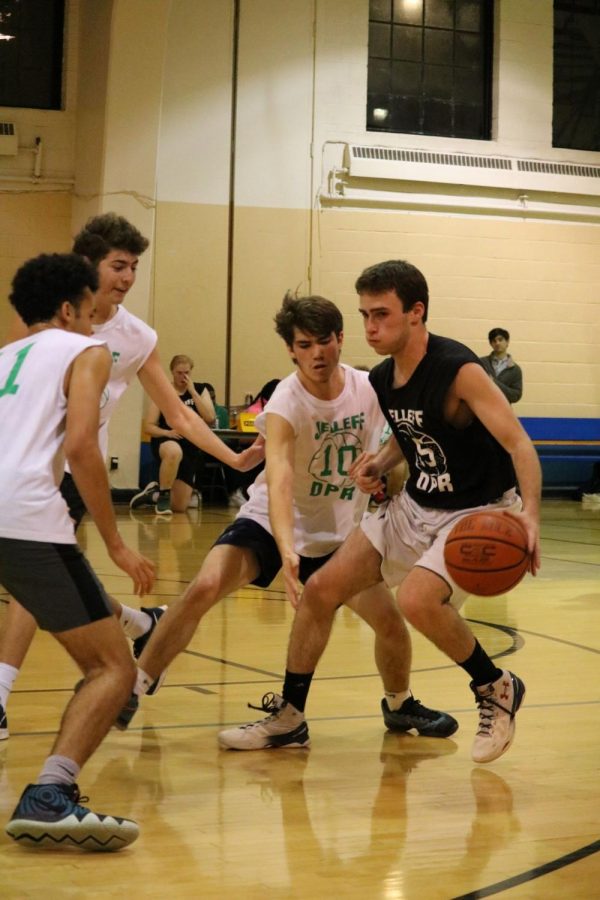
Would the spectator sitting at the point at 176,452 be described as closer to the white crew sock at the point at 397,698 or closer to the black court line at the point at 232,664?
the black court line at the point at 232,664

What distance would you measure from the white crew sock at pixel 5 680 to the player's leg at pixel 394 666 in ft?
3.82

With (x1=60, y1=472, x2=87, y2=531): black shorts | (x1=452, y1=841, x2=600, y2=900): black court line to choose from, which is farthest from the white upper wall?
(x1=452, y1=841, x2=600, y2=900): black court line

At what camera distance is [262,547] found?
4520 mm

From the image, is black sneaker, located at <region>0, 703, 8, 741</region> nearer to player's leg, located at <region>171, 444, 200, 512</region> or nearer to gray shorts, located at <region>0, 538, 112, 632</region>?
gray shorts, located at <region>0, 538, 112, 632</region>

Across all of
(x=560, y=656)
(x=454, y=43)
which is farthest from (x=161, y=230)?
(x=560, y=656)

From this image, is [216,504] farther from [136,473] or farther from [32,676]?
[32,676]

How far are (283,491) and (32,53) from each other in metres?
11.3

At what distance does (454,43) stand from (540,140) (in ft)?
5.12

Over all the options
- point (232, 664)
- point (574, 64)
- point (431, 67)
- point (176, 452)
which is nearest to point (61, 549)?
point (232, 664)

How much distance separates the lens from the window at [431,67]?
14844 mm

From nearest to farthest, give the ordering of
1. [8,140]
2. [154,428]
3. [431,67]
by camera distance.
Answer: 1. [154,428]
2. [8,140]
3. [431,67]

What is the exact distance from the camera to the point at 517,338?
15.4 meters

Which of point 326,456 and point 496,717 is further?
point 326,456

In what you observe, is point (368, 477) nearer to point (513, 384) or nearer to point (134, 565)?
point (134, 565)
